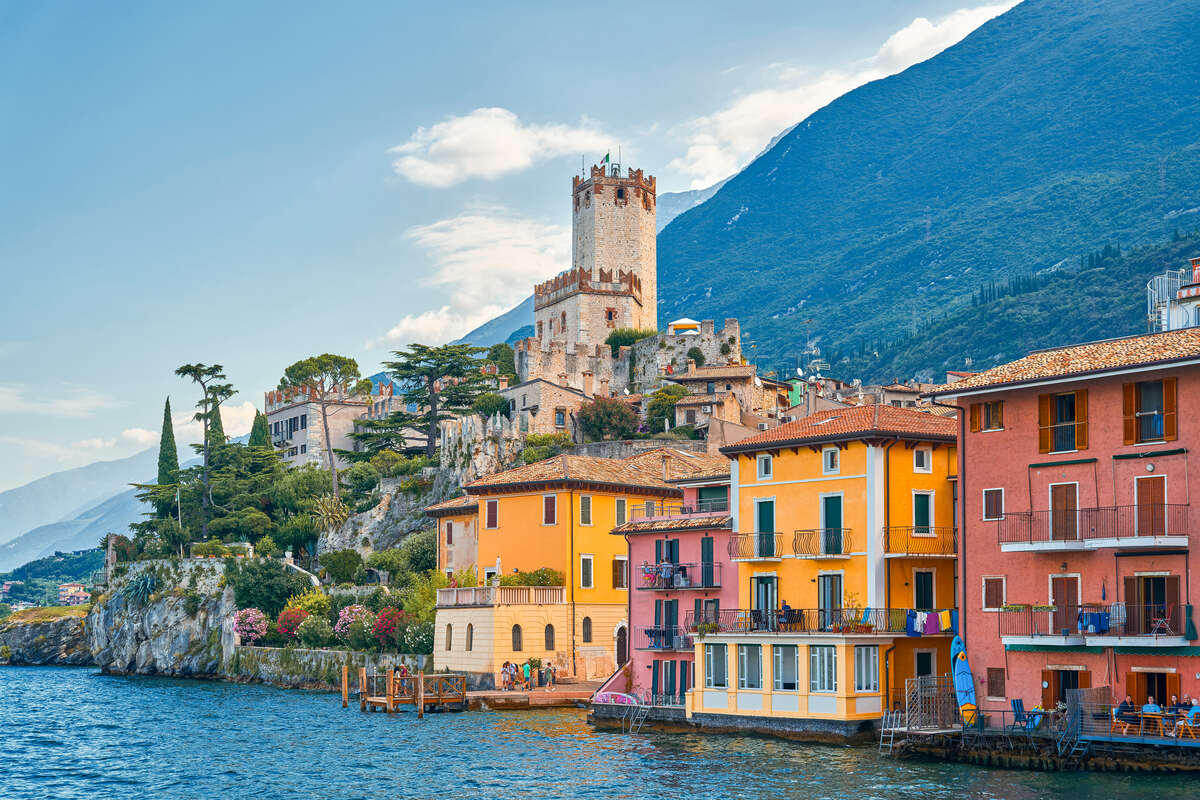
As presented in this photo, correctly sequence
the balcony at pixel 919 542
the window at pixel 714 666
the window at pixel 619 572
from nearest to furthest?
the balcony at pixel 919 542 → the window at pixel 714 666 → the window at pixel 619 572

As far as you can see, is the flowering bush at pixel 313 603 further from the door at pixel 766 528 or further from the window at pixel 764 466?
the window at pixel 764 466

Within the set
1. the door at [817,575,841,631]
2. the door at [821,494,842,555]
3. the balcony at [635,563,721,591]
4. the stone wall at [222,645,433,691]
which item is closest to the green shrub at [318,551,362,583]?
the stone wall at [222,645,433,691]

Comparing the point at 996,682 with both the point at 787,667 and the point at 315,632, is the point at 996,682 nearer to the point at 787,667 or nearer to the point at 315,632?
the point at 787,667

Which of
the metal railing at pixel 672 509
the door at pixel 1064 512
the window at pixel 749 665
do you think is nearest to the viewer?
the door at pixel 1064 512

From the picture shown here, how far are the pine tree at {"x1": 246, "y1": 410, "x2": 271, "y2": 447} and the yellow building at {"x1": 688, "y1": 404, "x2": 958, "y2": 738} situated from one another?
86596 millimetres

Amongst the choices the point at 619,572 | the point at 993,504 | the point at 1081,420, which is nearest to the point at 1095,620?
the point at 993,504

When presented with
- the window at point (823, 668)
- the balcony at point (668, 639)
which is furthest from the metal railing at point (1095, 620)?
the balcony at point (668, 639)

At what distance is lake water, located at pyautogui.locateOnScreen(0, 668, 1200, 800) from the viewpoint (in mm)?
37812

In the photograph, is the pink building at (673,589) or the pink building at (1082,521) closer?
the pink building at (1082,521)

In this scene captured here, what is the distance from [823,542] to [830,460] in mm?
3014

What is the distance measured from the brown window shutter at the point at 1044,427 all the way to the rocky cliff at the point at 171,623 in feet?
206

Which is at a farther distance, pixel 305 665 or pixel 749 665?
pixel 305 665

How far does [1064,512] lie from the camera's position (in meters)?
41.5

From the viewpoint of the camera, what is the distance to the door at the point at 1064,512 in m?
41.1
